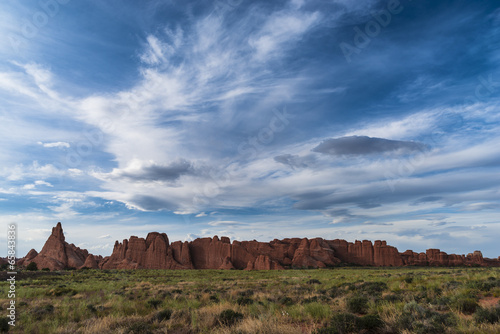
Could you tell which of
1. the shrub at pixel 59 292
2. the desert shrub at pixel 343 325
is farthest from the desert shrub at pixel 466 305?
the shrub at pixel 59 292

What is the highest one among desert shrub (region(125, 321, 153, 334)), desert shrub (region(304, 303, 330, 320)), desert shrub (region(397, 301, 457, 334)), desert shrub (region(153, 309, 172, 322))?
desert shrub (region(397, 301, 457, 334))

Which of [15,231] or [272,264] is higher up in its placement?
[15,231]

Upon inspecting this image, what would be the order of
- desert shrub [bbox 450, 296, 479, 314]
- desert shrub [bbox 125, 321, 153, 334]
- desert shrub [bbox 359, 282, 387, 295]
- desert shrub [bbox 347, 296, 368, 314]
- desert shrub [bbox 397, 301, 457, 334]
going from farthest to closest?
desert shrub [bbox 359, 282, 387, 295] < desert shrub [bbox 347, 296, 368, 314] < desert shrub [bbox 450, 296, 479, 314] < desert shrub [bbox 125, 321, 153, 334] < desert shrub [bbox 397, 301, 457, 334]

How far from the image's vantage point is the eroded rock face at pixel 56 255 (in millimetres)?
93500

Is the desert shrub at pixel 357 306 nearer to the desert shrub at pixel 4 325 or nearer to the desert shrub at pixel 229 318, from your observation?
the desert shrub at pixel 229 318

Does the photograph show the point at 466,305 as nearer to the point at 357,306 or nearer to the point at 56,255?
the point at 357,306

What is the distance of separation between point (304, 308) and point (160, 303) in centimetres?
776

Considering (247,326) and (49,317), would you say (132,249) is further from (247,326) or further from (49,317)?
(247,326)

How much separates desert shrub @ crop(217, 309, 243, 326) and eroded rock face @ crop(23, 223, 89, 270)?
10686 cm

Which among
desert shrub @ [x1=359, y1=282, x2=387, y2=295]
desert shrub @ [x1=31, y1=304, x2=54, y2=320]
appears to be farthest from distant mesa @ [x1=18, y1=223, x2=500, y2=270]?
desert shrub @ [x1=31, y1=304, x2=54, y2=320]

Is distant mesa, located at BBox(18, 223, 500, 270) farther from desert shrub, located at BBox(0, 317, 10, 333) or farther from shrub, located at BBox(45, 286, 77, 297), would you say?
desert shrub, located at BBox(0, 317, 10, 333)

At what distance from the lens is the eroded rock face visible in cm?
9350

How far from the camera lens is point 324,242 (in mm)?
131125

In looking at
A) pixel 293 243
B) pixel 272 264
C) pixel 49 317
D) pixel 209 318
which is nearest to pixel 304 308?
pixel 209 318
